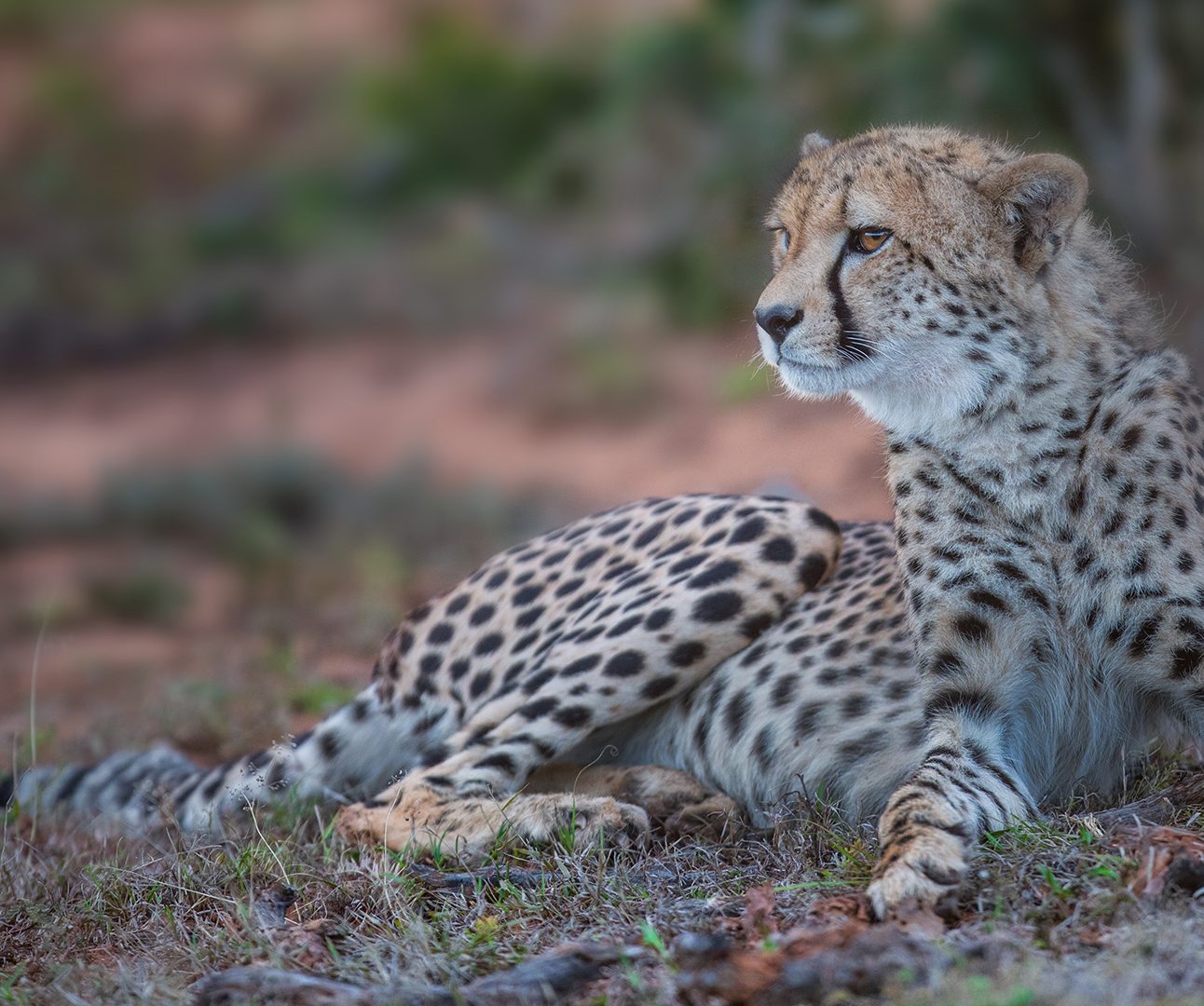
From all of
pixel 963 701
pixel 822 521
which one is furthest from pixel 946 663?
pixel 822 521

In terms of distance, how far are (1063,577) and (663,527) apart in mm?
1057

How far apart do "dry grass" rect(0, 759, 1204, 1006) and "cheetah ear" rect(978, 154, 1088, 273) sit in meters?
0.91

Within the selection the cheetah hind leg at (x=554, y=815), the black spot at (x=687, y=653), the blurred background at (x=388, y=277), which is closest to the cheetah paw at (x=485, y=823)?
the cheetah hind leg at (x=554, y=815)

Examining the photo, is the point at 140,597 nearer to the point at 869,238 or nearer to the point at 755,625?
the point at 755,625

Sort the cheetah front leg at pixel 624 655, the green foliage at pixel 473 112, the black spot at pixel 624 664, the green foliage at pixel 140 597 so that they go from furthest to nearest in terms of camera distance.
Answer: the green foliage at pixel 473 112, the green foliage at pixel 140 597, the black spot at pixel 624 664, the cheetah front leg at pixel 624 655

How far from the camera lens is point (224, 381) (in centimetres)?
1129

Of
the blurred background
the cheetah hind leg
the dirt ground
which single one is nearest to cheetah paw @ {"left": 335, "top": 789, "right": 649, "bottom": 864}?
the cheetah hind leg

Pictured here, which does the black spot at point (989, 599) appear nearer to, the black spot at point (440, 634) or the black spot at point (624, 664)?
the black spot at point (624, 664)

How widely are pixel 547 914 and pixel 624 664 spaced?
83 cm

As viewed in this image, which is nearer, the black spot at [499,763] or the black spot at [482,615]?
the black spot at [499,763]

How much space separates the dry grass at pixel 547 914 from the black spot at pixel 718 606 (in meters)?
0.45

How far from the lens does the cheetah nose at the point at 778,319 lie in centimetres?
256

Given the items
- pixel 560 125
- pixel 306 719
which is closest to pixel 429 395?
pixel 560 125

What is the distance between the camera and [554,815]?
2.72 m
